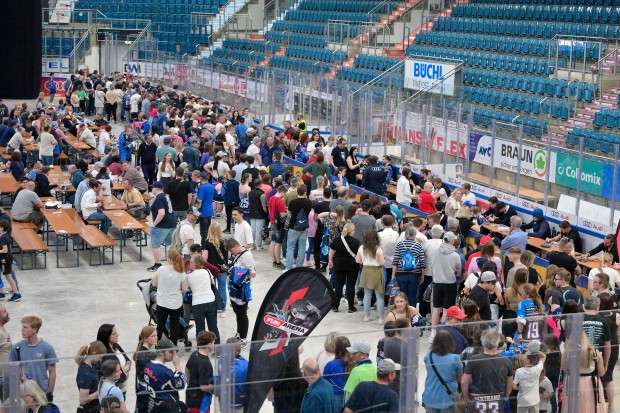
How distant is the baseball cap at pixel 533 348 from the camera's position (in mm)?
9508

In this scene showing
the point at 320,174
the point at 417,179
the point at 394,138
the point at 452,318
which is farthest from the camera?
the point at 394,138

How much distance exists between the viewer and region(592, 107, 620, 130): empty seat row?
70.0 ft

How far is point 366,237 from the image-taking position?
1371cm

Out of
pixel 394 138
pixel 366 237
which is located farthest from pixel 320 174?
pixel 366 237

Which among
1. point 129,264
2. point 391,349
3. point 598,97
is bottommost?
point 129,264

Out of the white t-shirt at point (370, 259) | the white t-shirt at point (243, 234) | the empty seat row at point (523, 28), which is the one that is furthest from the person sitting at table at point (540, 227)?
the empty seat row at point (523, 28)

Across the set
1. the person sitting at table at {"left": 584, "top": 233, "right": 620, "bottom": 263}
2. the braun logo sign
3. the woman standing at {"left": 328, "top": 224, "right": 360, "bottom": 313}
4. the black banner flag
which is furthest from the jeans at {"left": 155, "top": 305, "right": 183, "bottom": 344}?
the braun logo sign

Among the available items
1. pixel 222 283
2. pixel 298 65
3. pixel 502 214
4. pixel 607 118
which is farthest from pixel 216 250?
pixel 298 65

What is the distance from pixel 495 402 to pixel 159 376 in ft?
9.94

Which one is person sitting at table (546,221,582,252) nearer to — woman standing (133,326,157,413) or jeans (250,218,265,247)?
jeans (250,218,265,247)

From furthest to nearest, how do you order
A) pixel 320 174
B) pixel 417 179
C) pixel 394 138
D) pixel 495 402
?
pixel 394 138 < pixel 417 179 < pixel 320 174 < pixel 495 402

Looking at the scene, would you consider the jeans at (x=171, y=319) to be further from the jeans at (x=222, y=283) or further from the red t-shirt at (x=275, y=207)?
the red t-shirt at (x=275, y=207)

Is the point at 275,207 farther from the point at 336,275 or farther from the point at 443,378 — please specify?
the point at 443,378

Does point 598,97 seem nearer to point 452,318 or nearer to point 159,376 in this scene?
point 452,318
